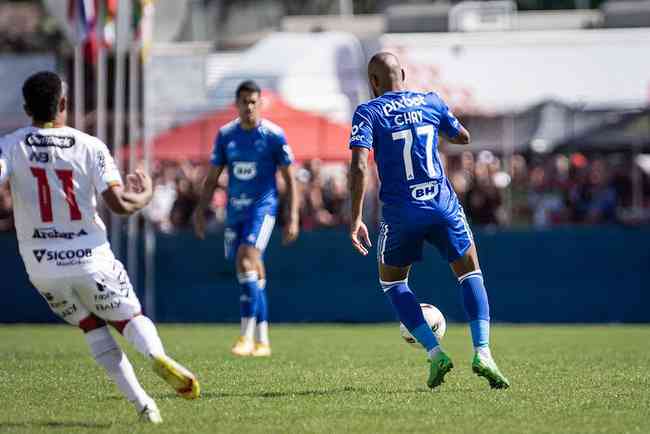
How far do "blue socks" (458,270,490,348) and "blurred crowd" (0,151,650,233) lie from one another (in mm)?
10854

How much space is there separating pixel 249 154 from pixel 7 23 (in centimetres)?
3011

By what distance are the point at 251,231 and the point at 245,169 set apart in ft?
2.03

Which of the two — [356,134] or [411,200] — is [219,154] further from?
[411,200]

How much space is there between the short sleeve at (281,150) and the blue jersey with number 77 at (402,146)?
162 inches

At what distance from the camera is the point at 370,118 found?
8961mm

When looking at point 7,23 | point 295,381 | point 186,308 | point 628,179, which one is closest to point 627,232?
point 628,179

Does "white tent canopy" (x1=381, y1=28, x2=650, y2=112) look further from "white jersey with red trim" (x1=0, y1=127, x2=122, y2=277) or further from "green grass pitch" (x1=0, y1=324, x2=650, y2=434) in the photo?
"white jersey with red trim" (x1=0, y1=127, x2=122, y2=277)

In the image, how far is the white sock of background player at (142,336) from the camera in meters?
7.30

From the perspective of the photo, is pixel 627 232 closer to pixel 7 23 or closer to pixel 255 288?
pixel 255 288

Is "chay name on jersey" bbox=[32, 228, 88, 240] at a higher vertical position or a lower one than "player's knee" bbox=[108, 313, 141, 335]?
higher

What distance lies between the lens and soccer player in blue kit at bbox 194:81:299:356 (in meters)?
13.1

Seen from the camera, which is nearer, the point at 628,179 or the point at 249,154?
the point at 249,154

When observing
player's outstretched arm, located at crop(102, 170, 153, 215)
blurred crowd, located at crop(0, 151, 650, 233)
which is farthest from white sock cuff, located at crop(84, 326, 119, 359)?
blurred crowd, located at crop(0, 151, 650, 233)

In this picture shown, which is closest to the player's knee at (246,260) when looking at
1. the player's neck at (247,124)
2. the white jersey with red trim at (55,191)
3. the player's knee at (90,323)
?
the player's neck at (247,124)
